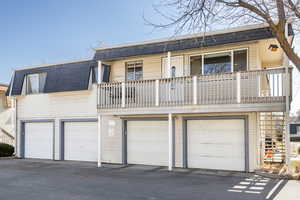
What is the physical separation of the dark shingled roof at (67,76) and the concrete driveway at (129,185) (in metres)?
4.68

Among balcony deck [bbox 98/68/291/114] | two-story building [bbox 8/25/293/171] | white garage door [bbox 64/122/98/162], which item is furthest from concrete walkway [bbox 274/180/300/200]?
white garage door [bbox 64/122/98/162]

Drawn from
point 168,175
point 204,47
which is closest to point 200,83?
point 204,47

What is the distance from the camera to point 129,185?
9.35 m

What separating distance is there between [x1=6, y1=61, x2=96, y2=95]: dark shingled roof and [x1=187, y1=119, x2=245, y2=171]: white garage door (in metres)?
6.03

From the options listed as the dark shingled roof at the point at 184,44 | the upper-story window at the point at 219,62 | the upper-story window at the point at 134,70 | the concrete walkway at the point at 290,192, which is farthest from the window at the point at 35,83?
the concrete walkway at the point at 290,192

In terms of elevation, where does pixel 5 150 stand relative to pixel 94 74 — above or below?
below

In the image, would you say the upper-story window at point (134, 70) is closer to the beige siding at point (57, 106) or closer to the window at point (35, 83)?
the beige siding at point (57, 106)

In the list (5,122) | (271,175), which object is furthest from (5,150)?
(271,175)

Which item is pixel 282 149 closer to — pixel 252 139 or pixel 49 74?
pixel 252 139

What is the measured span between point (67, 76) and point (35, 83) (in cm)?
293

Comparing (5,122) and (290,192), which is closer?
(290,192)

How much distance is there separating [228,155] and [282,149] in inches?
101

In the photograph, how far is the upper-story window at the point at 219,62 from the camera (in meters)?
12.4

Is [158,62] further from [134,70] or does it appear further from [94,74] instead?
[94,74]
